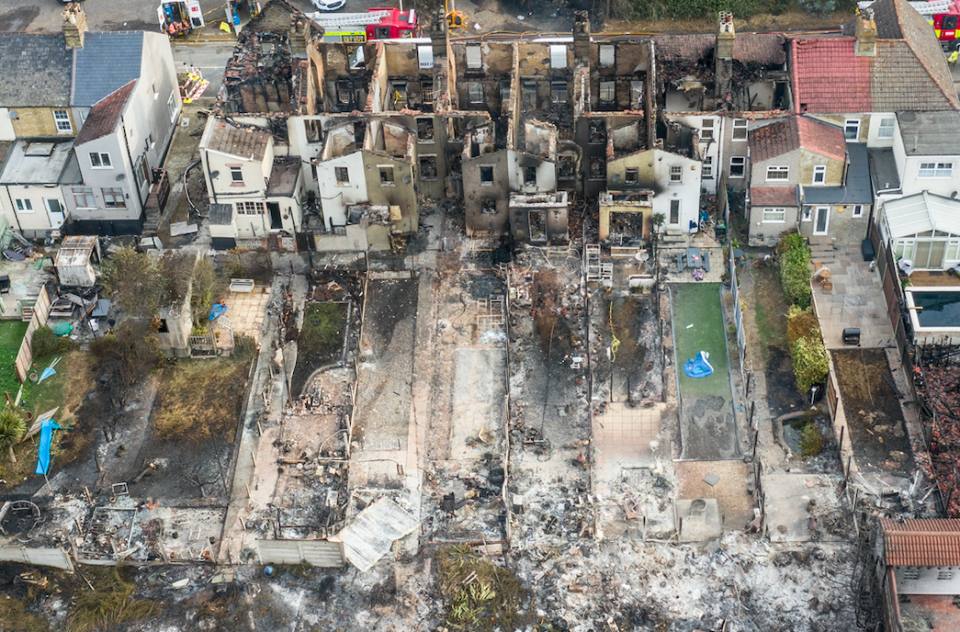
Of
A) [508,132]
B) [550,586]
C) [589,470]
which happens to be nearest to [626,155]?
[508,132]

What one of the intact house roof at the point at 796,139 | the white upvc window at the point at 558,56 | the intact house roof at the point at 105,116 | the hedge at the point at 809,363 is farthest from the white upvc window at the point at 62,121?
the hedge at the point at 809,363

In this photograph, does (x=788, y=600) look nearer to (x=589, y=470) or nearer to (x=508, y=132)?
(x=589, y=470)

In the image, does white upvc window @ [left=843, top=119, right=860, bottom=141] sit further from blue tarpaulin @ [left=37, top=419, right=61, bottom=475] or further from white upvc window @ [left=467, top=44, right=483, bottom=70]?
blue tarpaulin @ [left=37, top=419, right=61, bottom=475]

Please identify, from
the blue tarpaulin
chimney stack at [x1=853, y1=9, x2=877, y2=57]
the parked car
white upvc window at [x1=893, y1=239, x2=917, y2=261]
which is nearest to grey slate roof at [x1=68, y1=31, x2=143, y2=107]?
the parked car

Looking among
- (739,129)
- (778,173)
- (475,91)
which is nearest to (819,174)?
(778,173)

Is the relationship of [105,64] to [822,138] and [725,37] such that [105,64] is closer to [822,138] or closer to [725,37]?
[725,37]

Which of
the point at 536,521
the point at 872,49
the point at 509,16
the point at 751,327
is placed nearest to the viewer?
the point at 536,521
